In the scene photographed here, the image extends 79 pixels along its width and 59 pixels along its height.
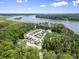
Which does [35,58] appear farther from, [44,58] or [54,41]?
[54,41]

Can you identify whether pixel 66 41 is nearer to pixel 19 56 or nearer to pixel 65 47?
pixel 65 47

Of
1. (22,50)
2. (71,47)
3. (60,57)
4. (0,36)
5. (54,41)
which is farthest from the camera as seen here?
(0,36)

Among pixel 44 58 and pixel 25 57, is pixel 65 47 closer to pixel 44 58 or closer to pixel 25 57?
pixel 44 58

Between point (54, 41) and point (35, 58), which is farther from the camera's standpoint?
point (54, 41)

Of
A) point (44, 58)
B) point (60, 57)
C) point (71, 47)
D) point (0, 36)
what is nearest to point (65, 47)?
point (71, 47)

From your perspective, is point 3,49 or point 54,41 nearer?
point 3,49

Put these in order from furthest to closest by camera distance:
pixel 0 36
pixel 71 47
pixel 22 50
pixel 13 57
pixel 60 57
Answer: pixel 0 36 → pixel 71 47 → pixel 22 50 → pixel 60 57 → pixel 13 57

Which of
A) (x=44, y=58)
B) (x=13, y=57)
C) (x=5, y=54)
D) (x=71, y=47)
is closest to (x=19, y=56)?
(x=13, y=57)

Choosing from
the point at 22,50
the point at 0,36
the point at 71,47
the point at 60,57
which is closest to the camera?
the point at 60,57
